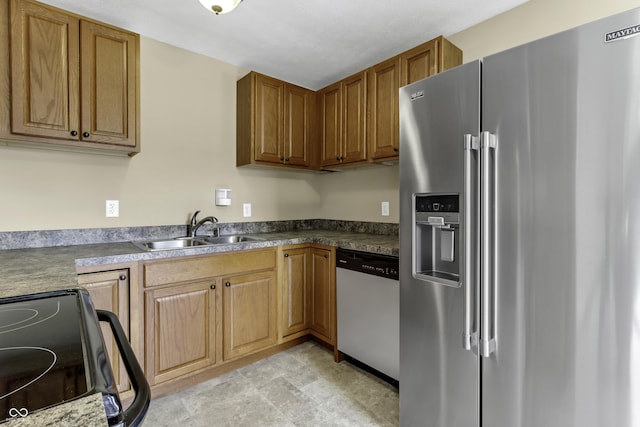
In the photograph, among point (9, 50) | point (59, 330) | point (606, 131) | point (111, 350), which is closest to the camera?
point (59, 330)

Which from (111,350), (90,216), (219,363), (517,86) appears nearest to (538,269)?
(517,86)

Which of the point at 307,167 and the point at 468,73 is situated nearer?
the point at 468,73

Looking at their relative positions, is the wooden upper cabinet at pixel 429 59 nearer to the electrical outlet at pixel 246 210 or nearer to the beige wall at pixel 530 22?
the beige wall at pixel 530 22

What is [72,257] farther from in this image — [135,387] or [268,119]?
[268,119]

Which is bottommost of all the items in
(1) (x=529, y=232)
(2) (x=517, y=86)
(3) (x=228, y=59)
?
(1) (x=529, y=232)

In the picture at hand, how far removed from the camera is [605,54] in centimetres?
99

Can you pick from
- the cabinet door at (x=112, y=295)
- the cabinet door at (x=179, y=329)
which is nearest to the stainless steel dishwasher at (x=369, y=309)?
the cabinet door at (x=179, y=329)

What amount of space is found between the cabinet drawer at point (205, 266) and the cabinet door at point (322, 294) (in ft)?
1.17

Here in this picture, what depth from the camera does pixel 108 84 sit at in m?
1.88

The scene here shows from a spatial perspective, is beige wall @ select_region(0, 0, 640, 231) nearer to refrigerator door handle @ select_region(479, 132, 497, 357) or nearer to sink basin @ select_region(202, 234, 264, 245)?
sink basin @ select_region(202, 234, 264, 245)

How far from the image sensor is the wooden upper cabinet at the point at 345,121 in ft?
8.12

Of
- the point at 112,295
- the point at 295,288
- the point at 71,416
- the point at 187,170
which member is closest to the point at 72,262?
the point at 112,295

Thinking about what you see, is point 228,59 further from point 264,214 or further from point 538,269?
point 538,269

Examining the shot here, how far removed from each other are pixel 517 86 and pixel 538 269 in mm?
657
